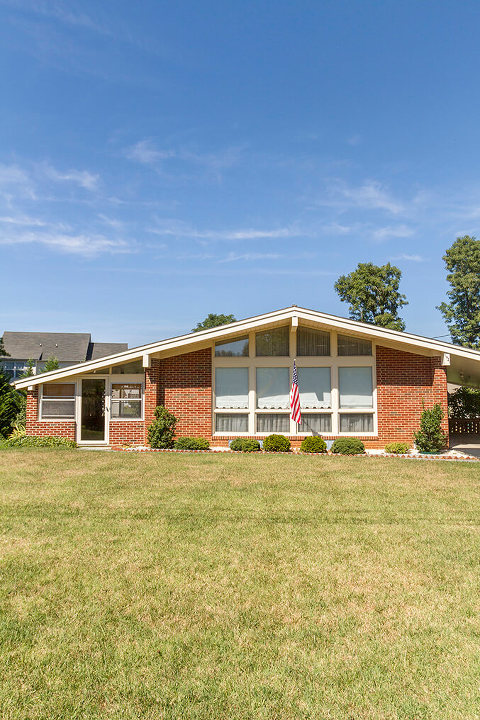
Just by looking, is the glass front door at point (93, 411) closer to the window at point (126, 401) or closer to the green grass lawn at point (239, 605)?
the window at point (126, 401)

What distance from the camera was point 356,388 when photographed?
15359 millimetres

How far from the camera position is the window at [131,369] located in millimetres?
15896

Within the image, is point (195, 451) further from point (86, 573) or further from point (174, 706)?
point (174, 706)

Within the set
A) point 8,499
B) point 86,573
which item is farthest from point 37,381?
point 86,573

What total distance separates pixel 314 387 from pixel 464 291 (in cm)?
3528

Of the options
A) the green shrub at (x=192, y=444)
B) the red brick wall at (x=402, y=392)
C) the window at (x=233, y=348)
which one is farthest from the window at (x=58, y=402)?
the red brick wall at (x=402, y=392)

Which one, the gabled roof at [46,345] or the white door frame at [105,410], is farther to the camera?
the gabled roof at [46,345]

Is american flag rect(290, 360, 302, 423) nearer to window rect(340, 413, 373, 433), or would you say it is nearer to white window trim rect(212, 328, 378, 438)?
white window trim rect(212, 328, 378, 438)

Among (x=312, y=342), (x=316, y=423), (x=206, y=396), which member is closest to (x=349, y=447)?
(x=316, y=423)

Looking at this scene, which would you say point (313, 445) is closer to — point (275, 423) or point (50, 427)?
point (275, 423)

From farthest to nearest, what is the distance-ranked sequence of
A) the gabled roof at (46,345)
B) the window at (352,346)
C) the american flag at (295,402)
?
1. the gabled roof at (46,345)
2. the window at (352,346)
3. the american flag at (295,402)

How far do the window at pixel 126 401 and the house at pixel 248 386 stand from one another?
4 cm

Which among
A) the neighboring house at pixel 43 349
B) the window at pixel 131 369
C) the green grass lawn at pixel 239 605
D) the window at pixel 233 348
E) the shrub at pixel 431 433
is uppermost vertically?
the neighboring house at pixel 43 349

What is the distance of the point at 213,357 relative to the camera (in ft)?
51.6
